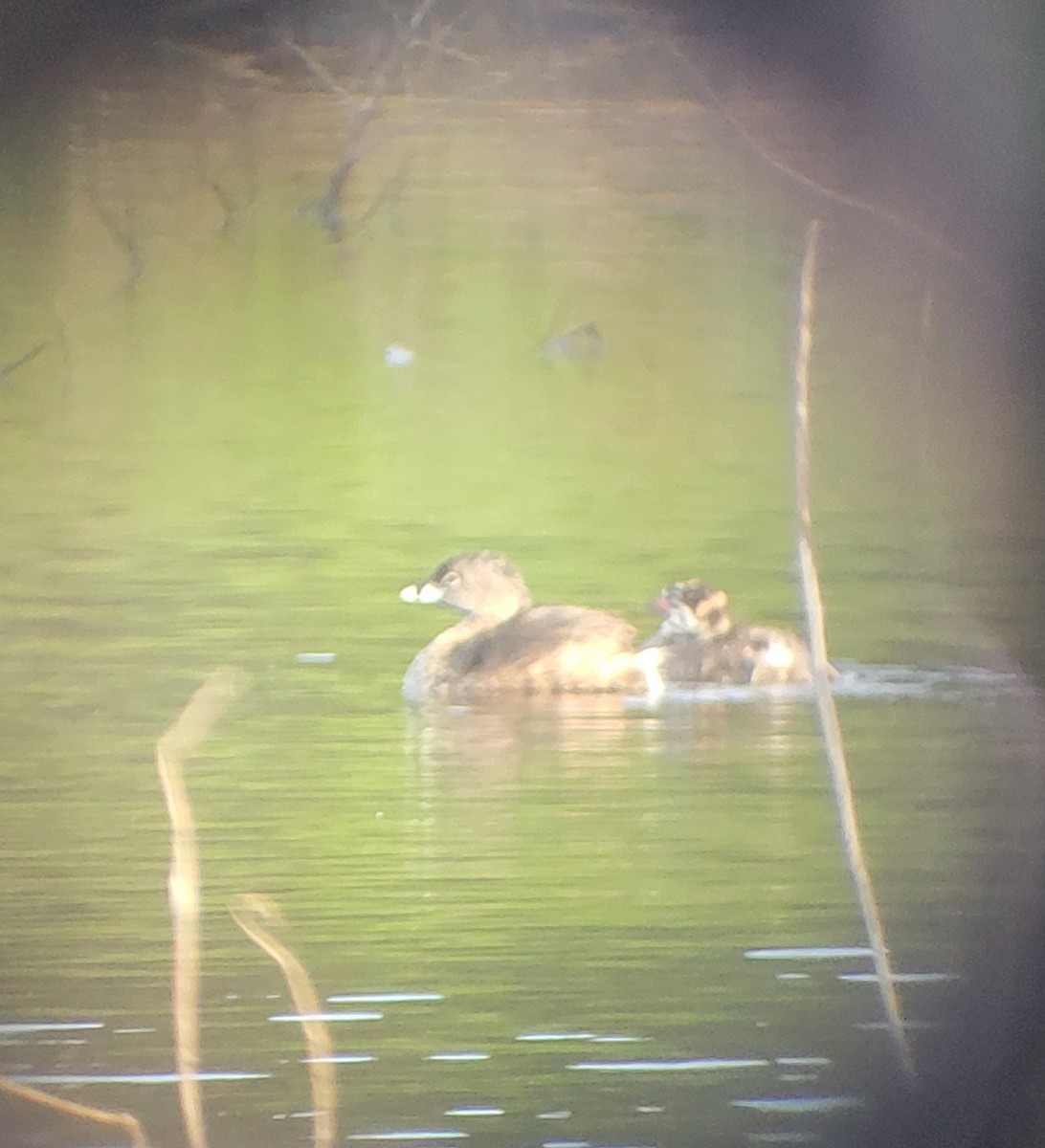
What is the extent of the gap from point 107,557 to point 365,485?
24 centimetres

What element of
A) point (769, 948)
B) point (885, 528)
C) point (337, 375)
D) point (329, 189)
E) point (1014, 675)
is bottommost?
point (769, 948)

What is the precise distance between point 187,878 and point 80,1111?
0.20 metres

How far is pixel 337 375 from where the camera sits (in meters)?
1.54

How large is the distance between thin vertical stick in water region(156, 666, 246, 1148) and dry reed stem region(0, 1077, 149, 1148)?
0.14ft

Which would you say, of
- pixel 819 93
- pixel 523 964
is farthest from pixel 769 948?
pixel 819 93

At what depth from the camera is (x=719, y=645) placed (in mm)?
1519

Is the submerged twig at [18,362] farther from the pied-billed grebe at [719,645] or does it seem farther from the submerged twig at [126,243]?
the pied-billed grebe at [719,645]

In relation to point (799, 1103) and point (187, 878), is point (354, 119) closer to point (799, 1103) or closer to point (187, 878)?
point (187, 878)

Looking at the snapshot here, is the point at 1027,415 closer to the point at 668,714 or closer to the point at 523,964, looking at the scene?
the point at 668,714

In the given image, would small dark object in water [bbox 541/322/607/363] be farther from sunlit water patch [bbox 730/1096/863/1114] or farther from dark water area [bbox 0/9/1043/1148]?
sunlit water patch [bbox 730/1096/863/1114]

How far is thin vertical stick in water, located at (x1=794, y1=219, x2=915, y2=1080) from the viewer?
146cm

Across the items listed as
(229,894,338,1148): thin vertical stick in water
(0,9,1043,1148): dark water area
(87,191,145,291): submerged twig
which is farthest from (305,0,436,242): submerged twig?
(229,894,338,1148): thin vertical stick in water

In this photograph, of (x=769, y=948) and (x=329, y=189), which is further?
(x=329, y=189)

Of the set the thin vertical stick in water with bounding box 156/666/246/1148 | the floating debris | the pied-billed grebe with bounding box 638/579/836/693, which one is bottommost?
the thin vertical stick in water with bounding box 156/666/246/1148
